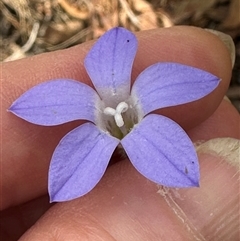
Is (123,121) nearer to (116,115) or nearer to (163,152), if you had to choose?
(116,115)

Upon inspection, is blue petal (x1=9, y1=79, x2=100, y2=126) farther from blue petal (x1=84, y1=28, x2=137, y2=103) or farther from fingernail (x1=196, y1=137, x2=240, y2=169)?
fingernail (x1=196, y1=137, x2=240, y2=169)

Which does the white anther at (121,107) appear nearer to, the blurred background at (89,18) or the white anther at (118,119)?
the white anther at (118,119)

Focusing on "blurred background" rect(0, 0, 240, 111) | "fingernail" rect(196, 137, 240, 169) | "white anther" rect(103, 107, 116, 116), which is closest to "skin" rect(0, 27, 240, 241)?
"fingernail" rect(196, 137, 240, 169)

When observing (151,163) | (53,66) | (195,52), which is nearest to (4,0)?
(53,66)

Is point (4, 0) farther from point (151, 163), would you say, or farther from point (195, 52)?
point (151, 163)

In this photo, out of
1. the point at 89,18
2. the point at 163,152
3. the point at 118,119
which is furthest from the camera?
the point at 89,18

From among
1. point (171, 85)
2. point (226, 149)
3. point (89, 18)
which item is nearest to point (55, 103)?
point (171, 85)

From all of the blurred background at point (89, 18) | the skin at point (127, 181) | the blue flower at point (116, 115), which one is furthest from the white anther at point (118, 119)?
the blurred background at point (89, 18)
